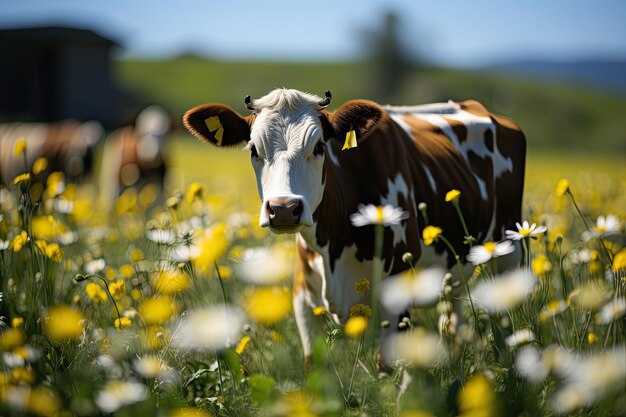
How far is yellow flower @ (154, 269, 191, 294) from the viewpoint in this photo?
9.61 feet

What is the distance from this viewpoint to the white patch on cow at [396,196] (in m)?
3.38

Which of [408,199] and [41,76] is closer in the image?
[408,199]

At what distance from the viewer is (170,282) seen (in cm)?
298

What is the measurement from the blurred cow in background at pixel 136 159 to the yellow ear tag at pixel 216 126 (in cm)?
660

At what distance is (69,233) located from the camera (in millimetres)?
3939

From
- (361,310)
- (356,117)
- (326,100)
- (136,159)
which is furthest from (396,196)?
(136,159)

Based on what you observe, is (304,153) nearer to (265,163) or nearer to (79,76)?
(265,163)

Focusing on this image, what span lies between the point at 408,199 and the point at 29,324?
1957 mm

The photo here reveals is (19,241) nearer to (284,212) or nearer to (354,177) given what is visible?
(284,212)

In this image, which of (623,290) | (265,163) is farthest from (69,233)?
(623,290)

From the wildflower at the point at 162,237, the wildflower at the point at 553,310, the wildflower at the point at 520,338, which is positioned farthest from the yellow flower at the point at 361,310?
the wildflower at the point at 162,237

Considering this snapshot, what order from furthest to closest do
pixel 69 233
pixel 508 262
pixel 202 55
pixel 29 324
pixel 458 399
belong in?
pixel 202 55 → pixel 508 262 → pixel 69 233 → pixel 29 324 → pixel 458 399

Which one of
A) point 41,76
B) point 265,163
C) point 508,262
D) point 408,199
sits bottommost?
point 41,76

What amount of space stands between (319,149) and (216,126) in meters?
0.55
